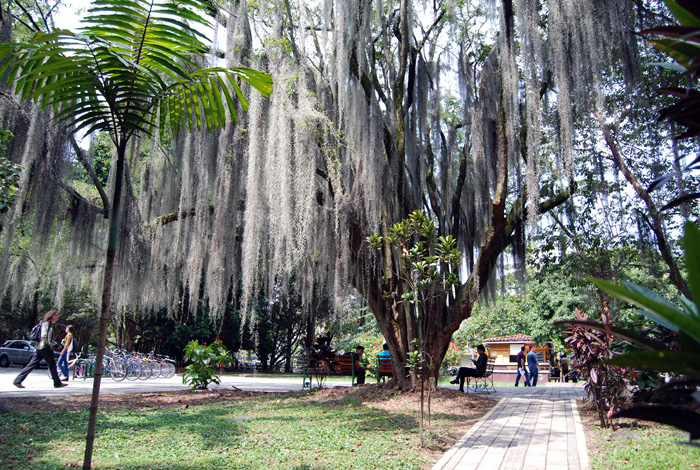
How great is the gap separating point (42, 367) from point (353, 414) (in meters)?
16.1

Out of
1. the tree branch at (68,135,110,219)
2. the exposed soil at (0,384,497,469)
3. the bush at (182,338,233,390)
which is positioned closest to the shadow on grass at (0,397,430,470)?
the exposed soil at (0,384,497,469)

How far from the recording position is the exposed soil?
18.3 feet

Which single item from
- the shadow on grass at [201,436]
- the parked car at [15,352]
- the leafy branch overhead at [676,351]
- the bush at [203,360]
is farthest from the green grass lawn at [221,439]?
the parked car at [15,352]

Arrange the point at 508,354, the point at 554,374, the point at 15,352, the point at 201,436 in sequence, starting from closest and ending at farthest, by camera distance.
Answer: the point at 201,436 → the point at 15,352 → the point at 554,374 → the point at 508,354

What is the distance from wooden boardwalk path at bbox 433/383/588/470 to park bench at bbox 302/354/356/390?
4060mm

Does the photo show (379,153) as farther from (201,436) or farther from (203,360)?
(203,360)

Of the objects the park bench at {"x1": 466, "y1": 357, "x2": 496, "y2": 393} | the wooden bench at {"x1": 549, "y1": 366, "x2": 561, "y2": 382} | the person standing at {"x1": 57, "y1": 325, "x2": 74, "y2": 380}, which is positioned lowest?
the wooden bench at {"x1": 549, "y1": 366, "x2": 561, "y2": 382}

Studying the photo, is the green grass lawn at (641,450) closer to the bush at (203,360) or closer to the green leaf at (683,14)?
the green leaf at (683,14)

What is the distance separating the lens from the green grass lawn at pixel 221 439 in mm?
3660

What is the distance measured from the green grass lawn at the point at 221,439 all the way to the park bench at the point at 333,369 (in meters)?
3.27

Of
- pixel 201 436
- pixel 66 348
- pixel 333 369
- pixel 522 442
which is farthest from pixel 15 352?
pixel 522 442

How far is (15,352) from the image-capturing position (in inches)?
635

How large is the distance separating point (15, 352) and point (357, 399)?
565 inches

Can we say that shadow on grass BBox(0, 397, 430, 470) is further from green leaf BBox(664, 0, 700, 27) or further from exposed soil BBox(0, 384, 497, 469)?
green leaf BBox(664, 0, 700, 27)
